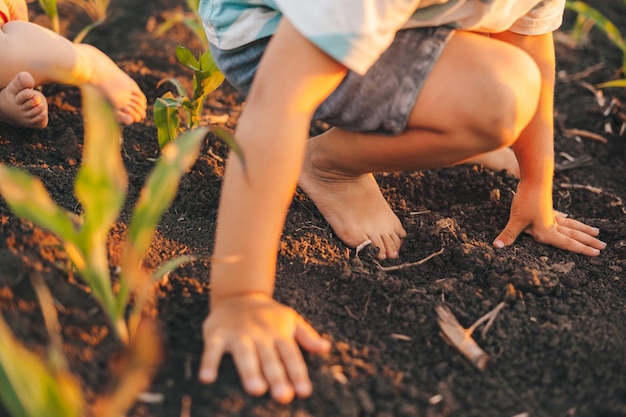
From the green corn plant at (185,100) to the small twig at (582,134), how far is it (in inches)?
45.0

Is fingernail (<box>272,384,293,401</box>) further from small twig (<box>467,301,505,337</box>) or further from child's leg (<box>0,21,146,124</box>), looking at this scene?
child's leg (<box>0,21,146,124</box>)

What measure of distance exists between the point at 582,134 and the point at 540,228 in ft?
2.33

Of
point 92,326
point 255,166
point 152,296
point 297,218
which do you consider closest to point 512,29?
point 297,218

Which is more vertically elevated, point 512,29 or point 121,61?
point 512,29

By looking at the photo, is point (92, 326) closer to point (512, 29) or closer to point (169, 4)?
point (512, 29)

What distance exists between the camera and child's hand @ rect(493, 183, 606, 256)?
1.80 meters

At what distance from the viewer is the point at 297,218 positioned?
1839 mm

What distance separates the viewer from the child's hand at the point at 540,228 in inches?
71.1

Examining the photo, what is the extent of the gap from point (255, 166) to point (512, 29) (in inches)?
32.3

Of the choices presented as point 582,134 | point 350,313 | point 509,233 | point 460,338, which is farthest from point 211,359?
point 582,134

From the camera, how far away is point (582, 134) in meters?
2.41

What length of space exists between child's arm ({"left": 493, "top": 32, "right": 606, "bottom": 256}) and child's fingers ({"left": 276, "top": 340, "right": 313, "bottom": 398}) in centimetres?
71

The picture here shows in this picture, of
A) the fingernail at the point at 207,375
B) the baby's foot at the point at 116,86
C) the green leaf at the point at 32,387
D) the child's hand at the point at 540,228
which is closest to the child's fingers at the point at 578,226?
the child's hand at the point at 540,228

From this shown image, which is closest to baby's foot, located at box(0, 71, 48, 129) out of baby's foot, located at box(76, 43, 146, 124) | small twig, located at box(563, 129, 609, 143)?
baby's foot, located at box(76, 43, 146, 124)
